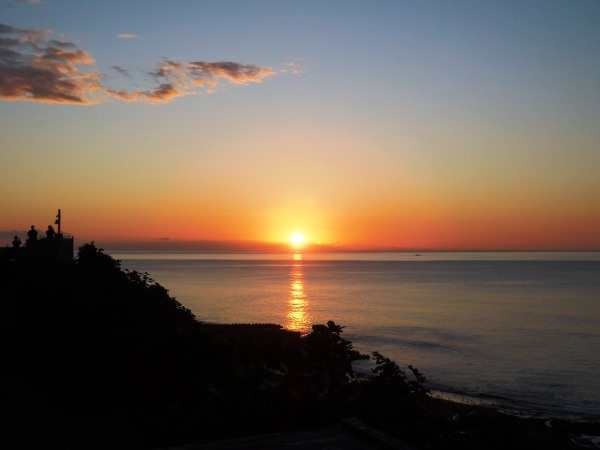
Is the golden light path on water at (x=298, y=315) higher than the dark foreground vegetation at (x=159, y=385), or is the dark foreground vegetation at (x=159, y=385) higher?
the dark foreground vegetation at (x=159, y=385)

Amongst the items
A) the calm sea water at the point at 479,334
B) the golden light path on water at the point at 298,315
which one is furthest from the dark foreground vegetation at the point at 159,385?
the golden light path on water at the point at 298,315

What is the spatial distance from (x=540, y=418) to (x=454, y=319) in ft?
143

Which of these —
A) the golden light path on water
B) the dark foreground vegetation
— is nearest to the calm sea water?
the golden light path on water

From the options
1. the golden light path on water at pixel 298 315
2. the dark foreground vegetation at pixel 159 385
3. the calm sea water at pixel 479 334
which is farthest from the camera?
the golden light path on water at pixel 298 315

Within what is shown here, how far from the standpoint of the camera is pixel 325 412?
35.3ft

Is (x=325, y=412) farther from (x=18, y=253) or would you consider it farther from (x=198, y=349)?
(x=18, y=253)

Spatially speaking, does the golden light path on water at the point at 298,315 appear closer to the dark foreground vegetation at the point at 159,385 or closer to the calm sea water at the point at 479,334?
the calm sea water at the point at 479,334

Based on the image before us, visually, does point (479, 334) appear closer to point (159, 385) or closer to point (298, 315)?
point (298, 315)

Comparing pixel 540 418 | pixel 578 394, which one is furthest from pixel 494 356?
pixel 540 418

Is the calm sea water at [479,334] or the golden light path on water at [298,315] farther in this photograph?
the golden light path on water at [298,315]

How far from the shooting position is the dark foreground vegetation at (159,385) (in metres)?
10.7

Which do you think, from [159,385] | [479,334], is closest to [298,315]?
[479,334]

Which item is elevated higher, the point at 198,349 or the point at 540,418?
the point at 198,349

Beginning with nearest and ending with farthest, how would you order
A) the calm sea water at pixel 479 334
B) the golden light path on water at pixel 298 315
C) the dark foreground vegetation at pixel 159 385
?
1. the dark foreground vegetation at pixel 159 385
2. the calm sea water at pixel 479 334
3. the golden light path on water at pixel 298 315
